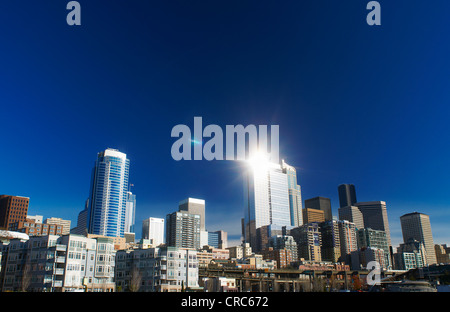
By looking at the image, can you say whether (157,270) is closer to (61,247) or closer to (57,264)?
(57,264)

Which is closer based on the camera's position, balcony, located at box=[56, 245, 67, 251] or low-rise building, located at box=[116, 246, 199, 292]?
balcony, located at box=[56, 245, 67, 251]

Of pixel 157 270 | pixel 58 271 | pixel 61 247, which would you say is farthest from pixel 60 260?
pixel 157 270

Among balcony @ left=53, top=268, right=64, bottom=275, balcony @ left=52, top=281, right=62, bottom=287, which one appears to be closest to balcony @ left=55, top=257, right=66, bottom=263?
balcony @ left=53, top=268, right=64, bottom=275

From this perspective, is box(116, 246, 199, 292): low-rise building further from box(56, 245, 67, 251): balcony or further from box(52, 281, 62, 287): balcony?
box(56, 245, 67, 251): balcony

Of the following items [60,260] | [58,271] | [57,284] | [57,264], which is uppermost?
[60,260]

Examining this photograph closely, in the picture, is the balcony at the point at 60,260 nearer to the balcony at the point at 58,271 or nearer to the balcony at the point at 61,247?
the balcony at the point at 58,271

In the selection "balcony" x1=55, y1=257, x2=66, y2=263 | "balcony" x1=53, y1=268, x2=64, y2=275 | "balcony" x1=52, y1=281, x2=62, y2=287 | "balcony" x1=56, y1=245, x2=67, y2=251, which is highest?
"balcony" x1=56, y1=245, x2=67, y2=251

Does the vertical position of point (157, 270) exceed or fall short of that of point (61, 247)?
it falls short

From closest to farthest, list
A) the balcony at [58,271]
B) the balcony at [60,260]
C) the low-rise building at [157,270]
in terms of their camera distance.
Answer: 1. the balcony at [58,271]
2. the balcony at [60,260]
3. the low-rise building at [157,270]

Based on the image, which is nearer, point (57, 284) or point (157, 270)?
point (57, 284)

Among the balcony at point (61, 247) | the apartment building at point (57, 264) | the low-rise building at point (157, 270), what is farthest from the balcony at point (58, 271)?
the low-rise building at point (157, 270)
